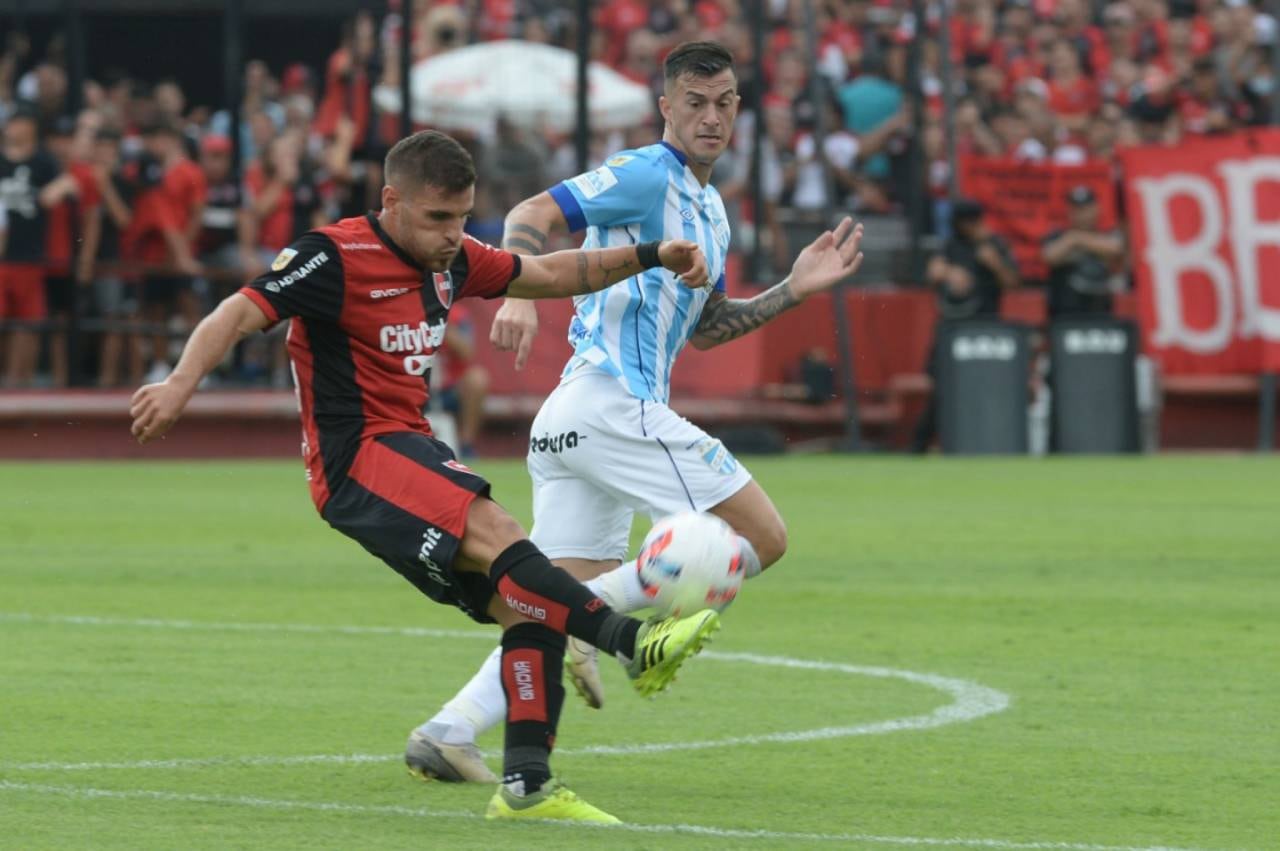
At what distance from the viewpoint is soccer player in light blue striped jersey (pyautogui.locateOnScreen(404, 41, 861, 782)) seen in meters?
7.79

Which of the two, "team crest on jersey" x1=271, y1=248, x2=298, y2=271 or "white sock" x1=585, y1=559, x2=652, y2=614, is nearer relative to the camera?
"team crest on jersey" x1=271, y1=248, x2=298, y2=271

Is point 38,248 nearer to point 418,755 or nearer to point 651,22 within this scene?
point 651,22

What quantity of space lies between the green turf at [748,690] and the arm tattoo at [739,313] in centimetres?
131

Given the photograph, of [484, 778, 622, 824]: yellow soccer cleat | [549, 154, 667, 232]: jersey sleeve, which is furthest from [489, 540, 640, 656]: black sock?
[549, 154, 667, 232]: jersey sleeve

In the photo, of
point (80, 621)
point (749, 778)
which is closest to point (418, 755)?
point (749, 778)

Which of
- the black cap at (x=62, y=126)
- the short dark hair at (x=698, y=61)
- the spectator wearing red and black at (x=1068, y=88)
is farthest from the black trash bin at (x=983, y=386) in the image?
the short dark hair at (x=698, y=61)

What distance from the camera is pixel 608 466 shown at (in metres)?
7.83

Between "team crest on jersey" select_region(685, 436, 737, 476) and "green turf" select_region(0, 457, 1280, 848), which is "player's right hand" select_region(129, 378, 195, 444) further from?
"team crest on jersey" select_region(685, 436, 737, 476)

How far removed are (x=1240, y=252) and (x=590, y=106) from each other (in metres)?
6.49

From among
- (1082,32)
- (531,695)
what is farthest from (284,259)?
(1082,32)

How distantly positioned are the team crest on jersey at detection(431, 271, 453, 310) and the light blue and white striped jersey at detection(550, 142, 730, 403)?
103 centimetres

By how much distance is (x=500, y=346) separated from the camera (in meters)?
7.39

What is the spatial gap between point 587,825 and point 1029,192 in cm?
1879

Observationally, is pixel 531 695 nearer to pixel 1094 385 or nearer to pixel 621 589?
pixel 621 589
